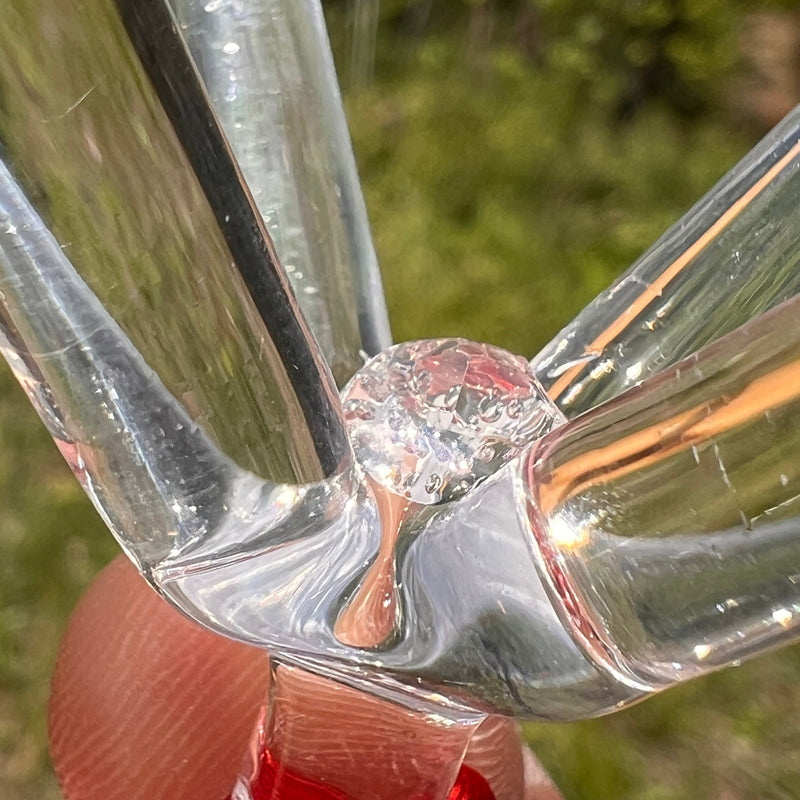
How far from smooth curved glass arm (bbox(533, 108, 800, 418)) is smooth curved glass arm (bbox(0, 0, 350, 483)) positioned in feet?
0.26

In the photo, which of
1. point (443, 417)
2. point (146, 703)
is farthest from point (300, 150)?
point (146, 703)

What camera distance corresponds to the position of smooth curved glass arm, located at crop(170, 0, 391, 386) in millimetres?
212

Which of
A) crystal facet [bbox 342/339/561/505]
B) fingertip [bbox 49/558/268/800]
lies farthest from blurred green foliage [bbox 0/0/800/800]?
crystal facet [bbox 342/339/561/505]

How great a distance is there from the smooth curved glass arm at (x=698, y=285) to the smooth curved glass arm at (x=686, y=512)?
0.08m

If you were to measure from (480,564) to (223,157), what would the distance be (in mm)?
71

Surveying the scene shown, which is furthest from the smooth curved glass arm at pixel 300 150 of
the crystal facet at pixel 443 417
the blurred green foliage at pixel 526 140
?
the blurred green foliage at pixel 526 140

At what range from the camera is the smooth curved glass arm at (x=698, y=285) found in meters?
0.21

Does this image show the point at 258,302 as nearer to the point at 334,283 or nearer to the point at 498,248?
the point at 334,283

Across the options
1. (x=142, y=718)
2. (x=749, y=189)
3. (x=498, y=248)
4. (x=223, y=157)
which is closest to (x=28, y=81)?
(x=223, y=157)

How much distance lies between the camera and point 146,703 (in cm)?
34

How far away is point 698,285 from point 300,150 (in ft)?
0.31

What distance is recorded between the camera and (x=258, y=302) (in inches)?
6.0

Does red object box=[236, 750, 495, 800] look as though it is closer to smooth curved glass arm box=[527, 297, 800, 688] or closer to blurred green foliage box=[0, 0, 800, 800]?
smooth curved glass arm box=[527, 297, 800, 688]

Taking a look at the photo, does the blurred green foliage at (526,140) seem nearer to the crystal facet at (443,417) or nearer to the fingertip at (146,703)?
the fingertip at (146,703)
